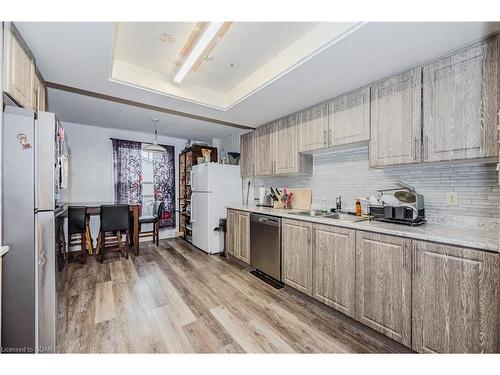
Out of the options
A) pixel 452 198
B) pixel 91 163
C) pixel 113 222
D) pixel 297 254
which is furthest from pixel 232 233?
pixel 91 163

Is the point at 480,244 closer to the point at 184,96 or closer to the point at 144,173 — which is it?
the point at 184,96

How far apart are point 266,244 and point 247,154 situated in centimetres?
169

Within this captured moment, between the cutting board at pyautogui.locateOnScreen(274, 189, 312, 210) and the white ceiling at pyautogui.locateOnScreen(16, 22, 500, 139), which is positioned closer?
the white ceiling at pyautogui.locateOnScreen(16, 22, 500, 139)

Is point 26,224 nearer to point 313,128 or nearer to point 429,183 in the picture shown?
point 313,128

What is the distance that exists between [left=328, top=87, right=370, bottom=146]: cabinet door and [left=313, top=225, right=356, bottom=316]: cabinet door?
3.13ft

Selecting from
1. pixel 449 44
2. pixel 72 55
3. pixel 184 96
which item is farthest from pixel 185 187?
pixel 449 44

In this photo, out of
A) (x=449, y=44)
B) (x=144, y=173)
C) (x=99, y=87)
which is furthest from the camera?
(x=144, y=173)

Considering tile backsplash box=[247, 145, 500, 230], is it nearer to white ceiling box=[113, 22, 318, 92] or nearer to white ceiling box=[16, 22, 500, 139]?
white ceiling box=[16, 22, 500, 139]

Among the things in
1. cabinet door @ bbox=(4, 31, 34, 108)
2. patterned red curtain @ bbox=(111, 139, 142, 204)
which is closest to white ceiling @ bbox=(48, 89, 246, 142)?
patterned red curtain @ bbox=(111, 139, 142, 204)

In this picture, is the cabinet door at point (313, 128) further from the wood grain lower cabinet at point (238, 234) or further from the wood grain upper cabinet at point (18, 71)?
the wood grain upper cabinet at point (18, 71)

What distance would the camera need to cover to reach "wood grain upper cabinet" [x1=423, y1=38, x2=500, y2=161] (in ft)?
4.45

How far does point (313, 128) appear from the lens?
2523 millimetres

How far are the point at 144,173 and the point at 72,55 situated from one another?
3078 mm
